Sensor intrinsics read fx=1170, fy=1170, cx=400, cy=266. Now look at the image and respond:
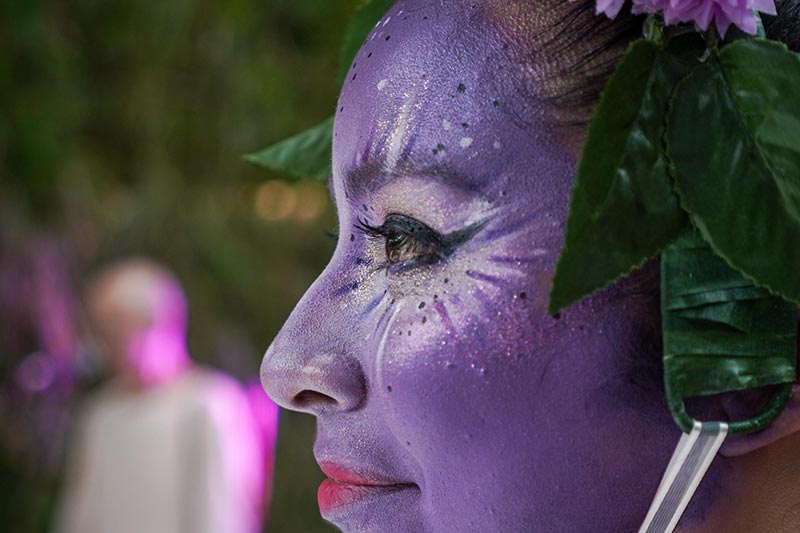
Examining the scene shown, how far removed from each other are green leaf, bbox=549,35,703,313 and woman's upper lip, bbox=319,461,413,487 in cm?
24

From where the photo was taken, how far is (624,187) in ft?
2.86

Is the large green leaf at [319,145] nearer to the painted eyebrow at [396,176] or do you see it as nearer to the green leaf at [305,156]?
the green leaf at [305,156]

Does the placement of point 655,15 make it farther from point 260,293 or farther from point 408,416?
point 260,293

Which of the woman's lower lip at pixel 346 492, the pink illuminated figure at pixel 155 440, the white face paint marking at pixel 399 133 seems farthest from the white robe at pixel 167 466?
the white face paint marking at pixel 399 133

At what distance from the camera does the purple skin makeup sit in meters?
0.91

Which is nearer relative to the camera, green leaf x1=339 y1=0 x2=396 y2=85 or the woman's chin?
the woman's chin

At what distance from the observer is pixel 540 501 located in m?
0.91

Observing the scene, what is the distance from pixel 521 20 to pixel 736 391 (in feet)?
1.15

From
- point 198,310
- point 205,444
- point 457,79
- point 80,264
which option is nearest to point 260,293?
point 198,310

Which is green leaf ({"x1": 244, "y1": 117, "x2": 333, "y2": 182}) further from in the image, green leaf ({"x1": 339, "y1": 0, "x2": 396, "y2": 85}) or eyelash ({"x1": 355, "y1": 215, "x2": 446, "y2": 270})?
eyelash ({"x1": 355, "y1": 215, "x2": 446, "y2": 270})

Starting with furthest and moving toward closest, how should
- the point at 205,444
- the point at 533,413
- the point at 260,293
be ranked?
the point at 260,293, the point at 205,444, the point at 533,413

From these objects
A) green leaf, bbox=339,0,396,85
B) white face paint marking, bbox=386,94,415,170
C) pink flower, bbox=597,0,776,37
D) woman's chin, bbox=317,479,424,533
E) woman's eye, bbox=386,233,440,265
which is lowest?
woman's chin, bbox=317,479,424,533

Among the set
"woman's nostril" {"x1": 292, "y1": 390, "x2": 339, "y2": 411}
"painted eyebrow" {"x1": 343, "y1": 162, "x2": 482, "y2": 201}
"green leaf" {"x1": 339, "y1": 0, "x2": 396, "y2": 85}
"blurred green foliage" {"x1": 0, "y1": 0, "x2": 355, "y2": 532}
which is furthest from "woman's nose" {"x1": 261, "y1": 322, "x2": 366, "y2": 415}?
"blurred green foliage" {"x1": 0, "y1": 0, "x2": 355, "y2": 532}

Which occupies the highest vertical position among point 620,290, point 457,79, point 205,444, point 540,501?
point 457,79
